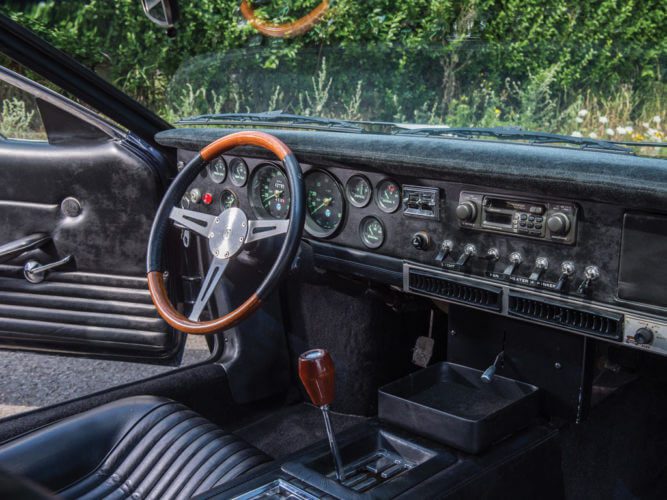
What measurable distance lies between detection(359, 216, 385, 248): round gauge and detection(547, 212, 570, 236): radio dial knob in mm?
538

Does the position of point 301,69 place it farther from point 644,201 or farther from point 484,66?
point 644,201

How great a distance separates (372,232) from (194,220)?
1.64ft

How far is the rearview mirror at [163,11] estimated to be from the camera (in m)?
2.22

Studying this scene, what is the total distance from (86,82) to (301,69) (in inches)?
26.4

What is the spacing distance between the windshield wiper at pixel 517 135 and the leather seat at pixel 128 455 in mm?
969

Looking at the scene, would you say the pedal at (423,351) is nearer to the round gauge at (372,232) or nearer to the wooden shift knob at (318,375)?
the round gauge at (372,232)

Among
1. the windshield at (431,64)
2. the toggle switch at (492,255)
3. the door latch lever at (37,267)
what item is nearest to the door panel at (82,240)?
the door latch lever at (37,267)

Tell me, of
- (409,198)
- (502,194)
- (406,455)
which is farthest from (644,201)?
(406,455)

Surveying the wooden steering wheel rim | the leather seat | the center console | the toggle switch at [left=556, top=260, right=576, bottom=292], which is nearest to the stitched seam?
the leather seat

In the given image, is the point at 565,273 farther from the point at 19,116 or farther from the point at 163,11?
the point at 19,116

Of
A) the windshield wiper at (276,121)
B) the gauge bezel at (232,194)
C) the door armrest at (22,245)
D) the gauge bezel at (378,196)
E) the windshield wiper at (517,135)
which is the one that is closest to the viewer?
the windshield wiper at (517,135)

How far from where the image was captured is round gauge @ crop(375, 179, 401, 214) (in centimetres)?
204

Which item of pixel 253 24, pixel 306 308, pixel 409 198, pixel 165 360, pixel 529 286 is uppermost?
pixel 253 24

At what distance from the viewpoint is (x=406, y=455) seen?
187 cm
